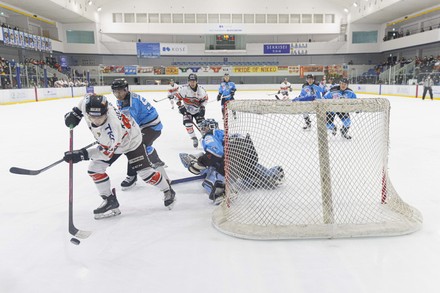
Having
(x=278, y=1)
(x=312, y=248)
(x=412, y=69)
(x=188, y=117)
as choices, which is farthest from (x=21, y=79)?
(x=278, y=1)

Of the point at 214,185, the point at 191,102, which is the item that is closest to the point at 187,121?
the point at 191,102

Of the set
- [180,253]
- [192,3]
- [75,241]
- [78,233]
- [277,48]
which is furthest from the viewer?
[277,48]

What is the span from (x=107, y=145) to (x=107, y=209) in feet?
2.06

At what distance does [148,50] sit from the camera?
28.0m

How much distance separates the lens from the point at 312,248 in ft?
7.26

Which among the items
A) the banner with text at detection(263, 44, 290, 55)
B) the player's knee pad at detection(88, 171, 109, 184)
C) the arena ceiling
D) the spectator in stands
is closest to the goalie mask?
the player's knee pad at detection(88, 171, 109, 184)

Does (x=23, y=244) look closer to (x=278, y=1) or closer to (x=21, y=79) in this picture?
(x=21, y=79)

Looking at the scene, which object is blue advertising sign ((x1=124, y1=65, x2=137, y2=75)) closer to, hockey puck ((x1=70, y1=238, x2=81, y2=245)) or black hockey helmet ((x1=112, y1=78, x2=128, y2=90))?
black hockey helmet ((x1=112, y1=78, x2=128, y2=90))

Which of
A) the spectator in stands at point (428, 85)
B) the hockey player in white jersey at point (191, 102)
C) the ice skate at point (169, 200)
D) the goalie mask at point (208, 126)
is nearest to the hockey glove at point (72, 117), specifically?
the ice skate at point (169, 200)

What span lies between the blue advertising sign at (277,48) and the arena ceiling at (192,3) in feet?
11.7

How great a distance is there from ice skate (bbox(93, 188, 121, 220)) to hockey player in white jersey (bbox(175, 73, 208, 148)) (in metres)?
2.85

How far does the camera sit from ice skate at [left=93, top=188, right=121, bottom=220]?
110 inches

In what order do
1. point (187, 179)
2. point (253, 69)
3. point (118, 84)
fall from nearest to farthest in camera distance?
point (118, 84)
point (187, 179)
point (253, 69)

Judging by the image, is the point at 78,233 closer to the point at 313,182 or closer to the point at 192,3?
the point at 313,182
